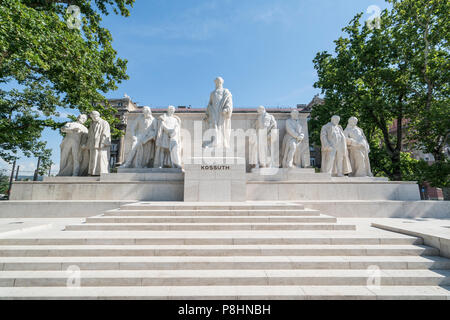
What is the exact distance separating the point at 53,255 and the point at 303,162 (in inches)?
406

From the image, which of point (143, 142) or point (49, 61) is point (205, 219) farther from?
point (49, 61)

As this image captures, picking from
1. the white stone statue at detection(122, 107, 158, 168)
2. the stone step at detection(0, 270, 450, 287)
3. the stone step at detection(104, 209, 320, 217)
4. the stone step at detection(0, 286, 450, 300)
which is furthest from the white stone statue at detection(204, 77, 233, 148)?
the stone step at detection(0, 286, 450, 300)

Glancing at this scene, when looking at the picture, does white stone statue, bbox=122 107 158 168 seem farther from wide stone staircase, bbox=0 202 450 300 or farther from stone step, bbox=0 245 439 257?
stone step, bbox=0 245 439 257

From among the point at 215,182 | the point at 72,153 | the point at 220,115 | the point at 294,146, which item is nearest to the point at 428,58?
the point at 294,146

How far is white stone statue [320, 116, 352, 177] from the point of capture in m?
Result: 10.6

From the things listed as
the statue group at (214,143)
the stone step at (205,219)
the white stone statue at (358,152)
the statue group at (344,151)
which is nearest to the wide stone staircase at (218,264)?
the stone step at (205,219)

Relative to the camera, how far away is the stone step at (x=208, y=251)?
13.7ft

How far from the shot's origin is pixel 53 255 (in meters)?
4.18

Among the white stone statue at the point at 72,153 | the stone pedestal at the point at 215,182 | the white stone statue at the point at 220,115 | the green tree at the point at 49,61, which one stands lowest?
the stone pedestal at the point at 215,182

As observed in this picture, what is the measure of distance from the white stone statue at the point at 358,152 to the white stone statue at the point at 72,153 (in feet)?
43.6

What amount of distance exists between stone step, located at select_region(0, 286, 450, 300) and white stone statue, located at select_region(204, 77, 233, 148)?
287 inches

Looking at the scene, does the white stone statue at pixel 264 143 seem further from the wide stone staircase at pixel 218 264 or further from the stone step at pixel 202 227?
the wide stone staircase at pixel 218 264

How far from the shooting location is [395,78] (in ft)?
53.7

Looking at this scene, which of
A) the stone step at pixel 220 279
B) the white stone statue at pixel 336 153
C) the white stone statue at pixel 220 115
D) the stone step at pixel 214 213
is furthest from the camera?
the white stone statue at pixel 336 153
